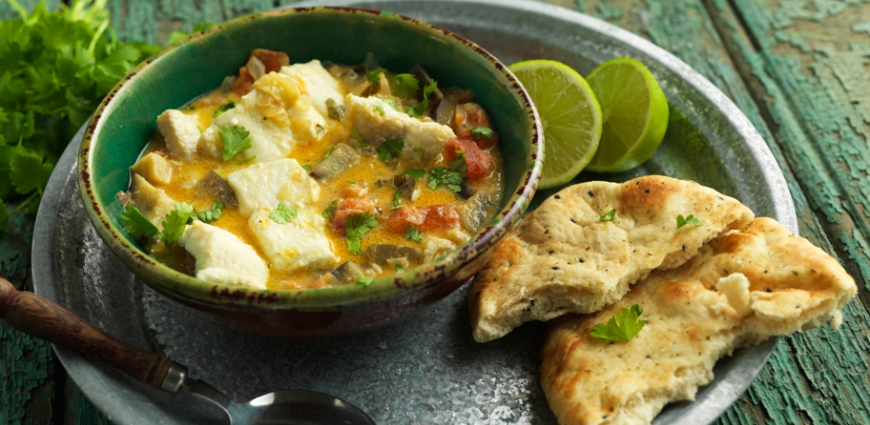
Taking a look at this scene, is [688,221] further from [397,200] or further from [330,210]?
[330,210]

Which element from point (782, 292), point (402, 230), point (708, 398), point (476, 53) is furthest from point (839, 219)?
point (402, 230)

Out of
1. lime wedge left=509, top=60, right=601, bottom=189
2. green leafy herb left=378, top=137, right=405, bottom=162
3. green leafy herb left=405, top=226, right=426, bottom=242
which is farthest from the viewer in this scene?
lime wedge left=509, top=60, right=601, bottom=189

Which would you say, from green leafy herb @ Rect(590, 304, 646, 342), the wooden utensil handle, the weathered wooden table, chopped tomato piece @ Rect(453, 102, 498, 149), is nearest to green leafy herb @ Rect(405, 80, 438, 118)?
chopped tomato piece @ Rect(453, 102, 498, 149)

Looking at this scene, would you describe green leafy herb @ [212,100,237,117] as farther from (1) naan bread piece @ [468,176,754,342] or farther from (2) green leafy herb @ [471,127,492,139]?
(1) naan bread piece @ [468,176,754,342]

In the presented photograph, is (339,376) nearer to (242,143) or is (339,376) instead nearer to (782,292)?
(242,143)

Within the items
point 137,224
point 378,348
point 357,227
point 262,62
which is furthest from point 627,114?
point 137,224

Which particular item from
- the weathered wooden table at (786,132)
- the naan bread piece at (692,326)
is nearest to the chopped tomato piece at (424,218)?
the naan bread piece at (692,326)

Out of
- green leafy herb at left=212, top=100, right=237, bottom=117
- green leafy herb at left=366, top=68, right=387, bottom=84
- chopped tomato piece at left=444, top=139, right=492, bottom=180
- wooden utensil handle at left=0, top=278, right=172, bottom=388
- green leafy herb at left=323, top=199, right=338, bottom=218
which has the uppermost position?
green leafy herb at left=366, top=68, right=387, bottom=84
